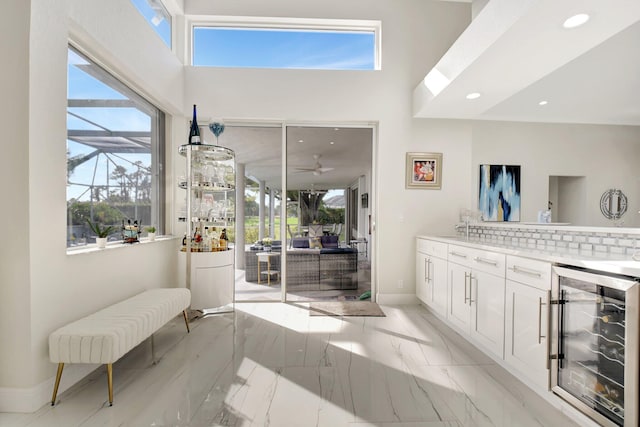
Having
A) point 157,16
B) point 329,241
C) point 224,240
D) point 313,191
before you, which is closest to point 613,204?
point 329,241

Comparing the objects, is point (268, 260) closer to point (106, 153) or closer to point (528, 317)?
point (106, 153)

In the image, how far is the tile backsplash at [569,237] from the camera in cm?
182

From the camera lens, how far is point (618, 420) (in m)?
1.46

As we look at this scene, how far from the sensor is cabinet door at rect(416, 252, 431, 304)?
12.0 feet

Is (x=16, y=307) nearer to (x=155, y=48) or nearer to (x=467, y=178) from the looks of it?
(x=155, y=48)

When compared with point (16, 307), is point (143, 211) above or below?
above

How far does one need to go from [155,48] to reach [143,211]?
1.71 meters

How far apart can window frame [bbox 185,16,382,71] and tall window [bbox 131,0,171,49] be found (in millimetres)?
276

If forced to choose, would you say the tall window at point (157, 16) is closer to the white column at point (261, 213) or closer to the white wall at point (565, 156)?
the white column at point (261, 213)

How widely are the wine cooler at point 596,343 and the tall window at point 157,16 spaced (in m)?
4.21

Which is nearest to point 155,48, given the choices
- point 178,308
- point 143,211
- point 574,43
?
point 143,211

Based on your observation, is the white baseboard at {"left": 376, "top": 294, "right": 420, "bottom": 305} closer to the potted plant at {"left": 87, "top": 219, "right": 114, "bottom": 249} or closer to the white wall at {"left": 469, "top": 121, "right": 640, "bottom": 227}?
the white wall at {"left": 469, "top": 121, "right": 640, "bottom": 227}

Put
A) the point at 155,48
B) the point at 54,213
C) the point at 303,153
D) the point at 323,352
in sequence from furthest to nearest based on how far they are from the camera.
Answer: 1. the point at 303,153
2. the point at 155,48
3. the point at 323,352
4. the point at 54,213

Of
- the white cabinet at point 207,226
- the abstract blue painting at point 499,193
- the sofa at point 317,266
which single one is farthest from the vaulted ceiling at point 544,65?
the white cabinet at point 207,226
